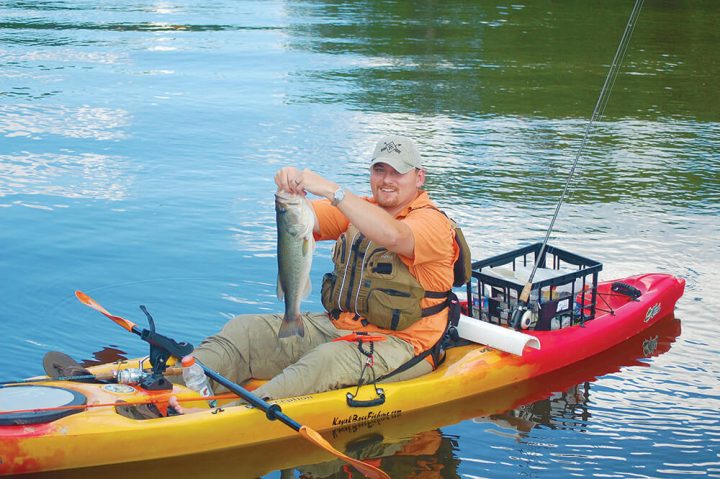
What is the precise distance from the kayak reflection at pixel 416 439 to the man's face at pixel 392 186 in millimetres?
1432

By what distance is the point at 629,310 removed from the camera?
29.4 feet

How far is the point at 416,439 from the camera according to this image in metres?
7.27

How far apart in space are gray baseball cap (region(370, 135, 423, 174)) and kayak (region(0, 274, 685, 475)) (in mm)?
1424

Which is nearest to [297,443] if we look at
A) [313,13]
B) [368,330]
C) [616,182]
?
[368,330]

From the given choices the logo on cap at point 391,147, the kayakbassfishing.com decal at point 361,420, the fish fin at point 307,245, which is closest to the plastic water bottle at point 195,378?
the kayakbassfishing.com decal at point 361,420

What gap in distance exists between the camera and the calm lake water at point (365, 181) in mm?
7514

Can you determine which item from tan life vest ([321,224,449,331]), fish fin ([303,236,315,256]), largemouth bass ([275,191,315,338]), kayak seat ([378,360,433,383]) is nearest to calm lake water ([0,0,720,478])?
kayak seat ([378,360,433,383])

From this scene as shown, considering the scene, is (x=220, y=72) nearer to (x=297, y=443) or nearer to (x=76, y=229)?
(x=76, y=229)

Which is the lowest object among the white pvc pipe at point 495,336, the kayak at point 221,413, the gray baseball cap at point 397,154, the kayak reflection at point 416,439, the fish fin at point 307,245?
the kayak reflection at point 416,439

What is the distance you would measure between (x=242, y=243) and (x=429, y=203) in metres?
4.32

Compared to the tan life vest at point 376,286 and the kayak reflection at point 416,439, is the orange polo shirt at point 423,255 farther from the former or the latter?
the kayak reflection at point 416,439

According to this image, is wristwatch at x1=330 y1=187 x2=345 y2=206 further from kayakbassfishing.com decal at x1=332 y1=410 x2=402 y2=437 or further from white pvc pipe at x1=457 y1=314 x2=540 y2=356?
white pvc pipe at x1=457 y1=314 x2=540 y2=356

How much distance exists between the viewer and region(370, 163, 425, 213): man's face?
7.06m

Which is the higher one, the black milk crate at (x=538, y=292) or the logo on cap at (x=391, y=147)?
the logo on cap at (x=391, y=147)
